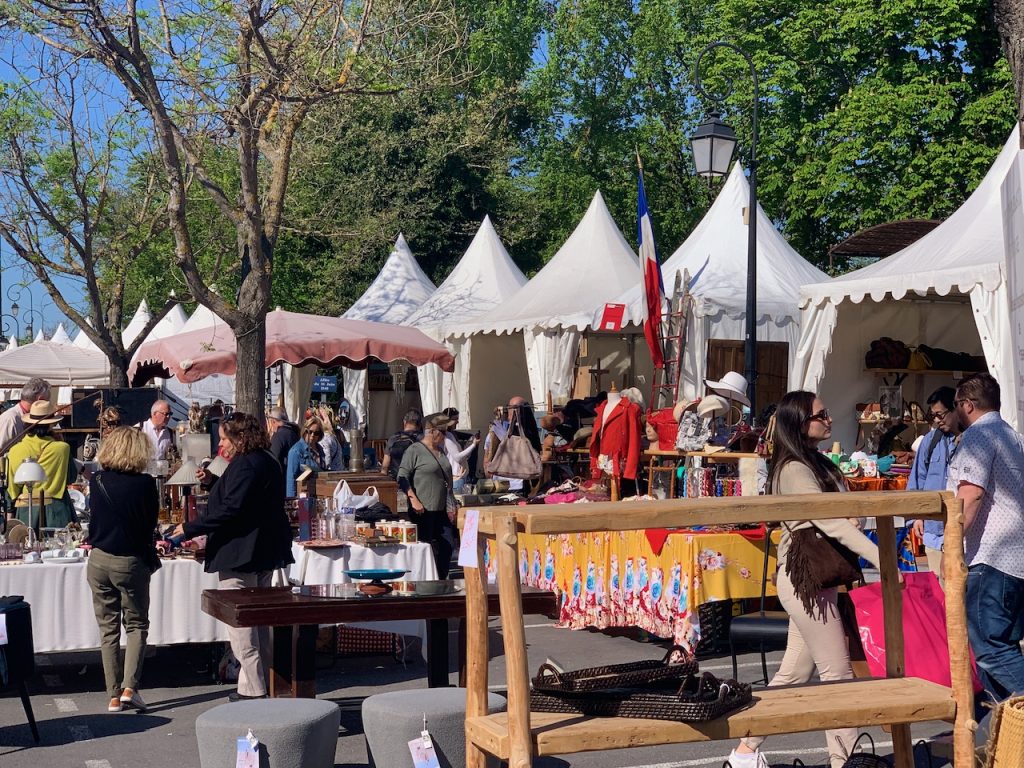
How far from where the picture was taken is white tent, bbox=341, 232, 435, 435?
79.4 feet

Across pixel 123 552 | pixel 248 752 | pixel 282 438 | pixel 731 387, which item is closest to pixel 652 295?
pixel 731 387

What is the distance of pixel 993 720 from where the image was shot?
3781mm

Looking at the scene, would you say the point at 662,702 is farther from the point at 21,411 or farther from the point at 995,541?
the point at 21,411

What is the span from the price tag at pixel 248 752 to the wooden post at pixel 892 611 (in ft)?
8.14

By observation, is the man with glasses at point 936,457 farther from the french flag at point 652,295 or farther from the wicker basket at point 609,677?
the french flag at point 652,295

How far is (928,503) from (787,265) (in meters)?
14.8

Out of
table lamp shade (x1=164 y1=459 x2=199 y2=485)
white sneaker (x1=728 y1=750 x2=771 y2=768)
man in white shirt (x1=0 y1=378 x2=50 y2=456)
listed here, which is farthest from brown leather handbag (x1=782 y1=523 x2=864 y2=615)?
man in white shirt (x1=0 y1=378 x2=50 y2=456)

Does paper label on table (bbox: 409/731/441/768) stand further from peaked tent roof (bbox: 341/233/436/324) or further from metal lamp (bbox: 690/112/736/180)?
peaked tent roof (bbox: 341/233/436/324)

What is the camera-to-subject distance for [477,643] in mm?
4180

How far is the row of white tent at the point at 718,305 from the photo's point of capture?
12938mm

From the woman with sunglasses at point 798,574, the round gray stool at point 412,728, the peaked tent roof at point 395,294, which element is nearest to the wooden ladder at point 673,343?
the peaked tent roof at point 395,294

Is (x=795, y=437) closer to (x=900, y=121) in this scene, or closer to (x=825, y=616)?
(x=825, y=616)

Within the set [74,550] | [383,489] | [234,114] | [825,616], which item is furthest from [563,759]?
[234,114]

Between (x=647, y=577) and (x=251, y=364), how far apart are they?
5.72 meters
